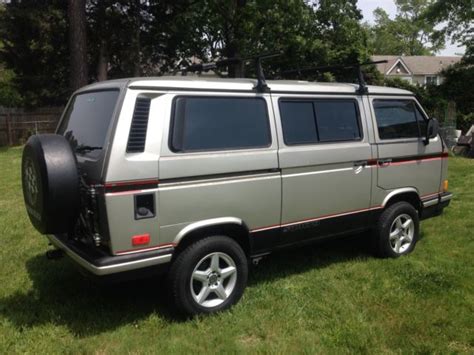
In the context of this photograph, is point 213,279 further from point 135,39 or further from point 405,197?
point 135,39

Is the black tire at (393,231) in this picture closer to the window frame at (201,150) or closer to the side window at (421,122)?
the side window at (421,122)

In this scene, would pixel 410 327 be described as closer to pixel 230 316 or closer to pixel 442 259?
pixel 230 316

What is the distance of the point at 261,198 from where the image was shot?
426 cm

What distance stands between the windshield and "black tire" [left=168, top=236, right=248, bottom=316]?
1.09m

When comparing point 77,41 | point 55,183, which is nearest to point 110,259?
point 55,183

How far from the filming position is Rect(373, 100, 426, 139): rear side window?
5289 mm

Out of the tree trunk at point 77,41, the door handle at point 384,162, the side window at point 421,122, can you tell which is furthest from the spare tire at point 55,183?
the tree trunk at point 77,41

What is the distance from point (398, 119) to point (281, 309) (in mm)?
2681

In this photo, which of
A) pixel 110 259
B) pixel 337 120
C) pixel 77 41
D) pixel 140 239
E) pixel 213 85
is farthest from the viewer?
pixel 77 41

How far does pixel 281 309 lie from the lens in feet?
13.8

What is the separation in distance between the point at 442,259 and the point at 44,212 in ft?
14.0

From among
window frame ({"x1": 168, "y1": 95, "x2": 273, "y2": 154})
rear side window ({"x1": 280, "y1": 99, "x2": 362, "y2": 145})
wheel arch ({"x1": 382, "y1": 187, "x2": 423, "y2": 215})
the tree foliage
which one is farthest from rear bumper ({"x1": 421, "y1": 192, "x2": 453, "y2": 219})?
the tree foliage

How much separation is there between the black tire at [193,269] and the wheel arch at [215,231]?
5 cm

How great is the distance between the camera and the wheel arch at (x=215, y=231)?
12.6 ft
